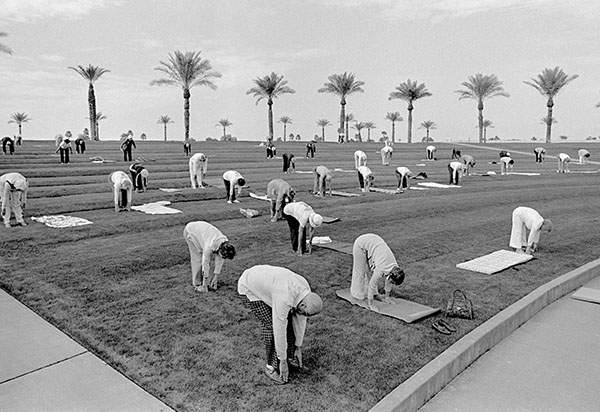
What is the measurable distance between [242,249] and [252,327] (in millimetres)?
5118

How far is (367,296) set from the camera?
352 inches

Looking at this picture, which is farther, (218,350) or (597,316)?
(597,316)

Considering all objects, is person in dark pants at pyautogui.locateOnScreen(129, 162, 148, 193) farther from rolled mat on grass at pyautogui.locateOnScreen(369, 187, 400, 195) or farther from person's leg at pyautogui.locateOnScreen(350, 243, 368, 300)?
person's leg at pyautogui.locateOnScreen(350, 243, 368, 300)

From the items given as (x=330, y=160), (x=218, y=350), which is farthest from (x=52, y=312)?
(x=330, y=160)

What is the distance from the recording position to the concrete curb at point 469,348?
19.3ft

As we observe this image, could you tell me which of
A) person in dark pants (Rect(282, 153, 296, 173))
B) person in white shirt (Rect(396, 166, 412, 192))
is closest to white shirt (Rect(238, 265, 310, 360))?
person in white shirt (Rect(396, 166, 412, 192))

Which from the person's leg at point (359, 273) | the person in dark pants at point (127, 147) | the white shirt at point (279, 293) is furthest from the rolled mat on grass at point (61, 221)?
the person in dark pants at point (127, 147)

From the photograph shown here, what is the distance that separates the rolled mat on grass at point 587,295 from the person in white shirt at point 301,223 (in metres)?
5.54

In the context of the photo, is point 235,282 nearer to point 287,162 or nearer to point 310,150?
point 287,162

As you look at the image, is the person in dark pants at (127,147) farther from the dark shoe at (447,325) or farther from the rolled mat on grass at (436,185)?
the dark shoe at (447,325)

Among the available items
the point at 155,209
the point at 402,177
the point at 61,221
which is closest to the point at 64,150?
the point at 155,209

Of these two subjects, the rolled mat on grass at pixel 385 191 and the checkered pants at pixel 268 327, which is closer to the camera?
the checkered pants at pixel 268 327

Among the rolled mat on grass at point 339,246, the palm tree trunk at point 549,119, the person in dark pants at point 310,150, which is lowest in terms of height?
the rolled mat on grass at point 339,246

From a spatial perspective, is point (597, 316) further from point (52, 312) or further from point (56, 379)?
point (52, 312)
